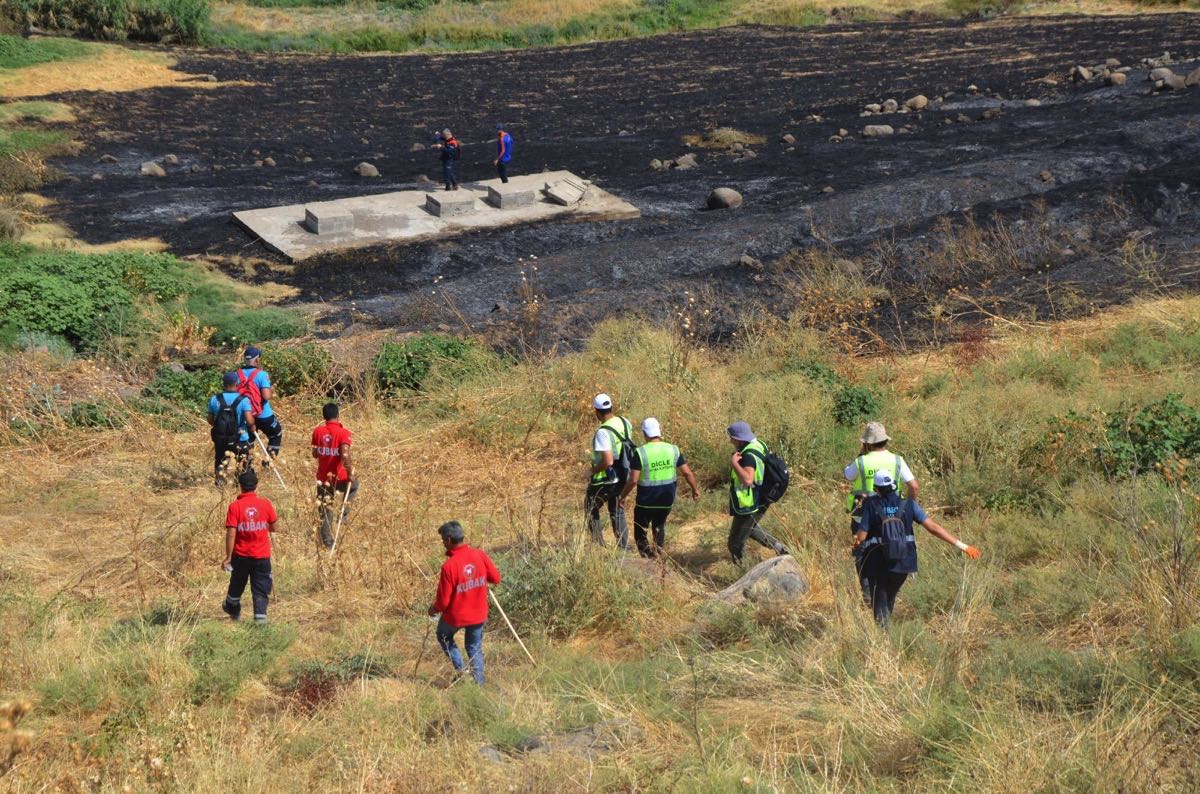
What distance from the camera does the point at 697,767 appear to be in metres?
5.53

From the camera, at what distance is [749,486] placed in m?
8.31

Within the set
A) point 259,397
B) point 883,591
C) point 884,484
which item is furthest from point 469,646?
point 259,397

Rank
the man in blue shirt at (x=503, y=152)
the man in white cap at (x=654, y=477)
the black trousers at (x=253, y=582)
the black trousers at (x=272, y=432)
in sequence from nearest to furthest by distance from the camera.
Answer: the black trousers at (x=253, y=582) → the man in white cap at (x=654, y=477) → the black trousers at (x=272, y=432) → the man in blue shirt at (x=503, y=152)

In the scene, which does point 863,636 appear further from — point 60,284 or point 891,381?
point 60,284

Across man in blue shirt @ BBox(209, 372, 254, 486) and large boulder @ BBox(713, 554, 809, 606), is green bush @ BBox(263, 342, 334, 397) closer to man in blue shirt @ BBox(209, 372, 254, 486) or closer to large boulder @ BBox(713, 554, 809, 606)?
man in blue shirt @ BBox(209, 372, 254, 486)

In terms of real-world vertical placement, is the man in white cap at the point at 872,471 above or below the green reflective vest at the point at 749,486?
above

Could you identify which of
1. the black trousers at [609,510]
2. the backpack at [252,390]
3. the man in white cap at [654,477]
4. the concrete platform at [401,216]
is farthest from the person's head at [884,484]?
the concrete platform at [401,216]

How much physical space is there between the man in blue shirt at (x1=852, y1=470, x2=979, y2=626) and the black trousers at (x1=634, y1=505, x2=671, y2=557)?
191 cm

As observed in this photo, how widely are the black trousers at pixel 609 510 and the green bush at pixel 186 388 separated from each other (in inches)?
216

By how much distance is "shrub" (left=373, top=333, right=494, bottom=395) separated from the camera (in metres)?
13.0

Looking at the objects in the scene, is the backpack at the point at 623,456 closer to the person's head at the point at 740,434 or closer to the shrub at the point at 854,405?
the person's head at the point at 740,434

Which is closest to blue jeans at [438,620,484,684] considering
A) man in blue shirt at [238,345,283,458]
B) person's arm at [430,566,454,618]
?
person's arm at [430,566,454,618]

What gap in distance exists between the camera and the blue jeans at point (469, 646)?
22.8 feet

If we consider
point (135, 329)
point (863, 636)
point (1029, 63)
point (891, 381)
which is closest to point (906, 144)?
point (1029, 63)
